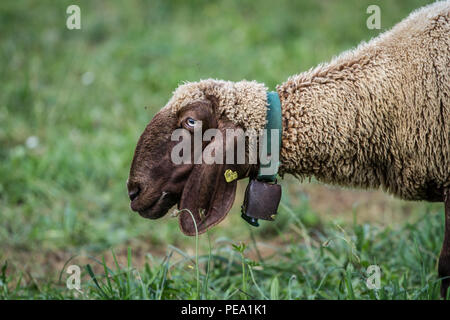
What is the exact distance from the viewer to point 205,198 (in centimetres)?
261

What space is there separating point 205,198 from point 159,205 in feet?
0.87

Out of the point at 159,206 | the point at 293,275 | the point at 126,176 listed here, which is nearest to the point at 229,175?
the point at 159,206

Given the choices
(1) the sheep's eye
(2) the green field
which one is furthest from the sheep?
(2) the green field

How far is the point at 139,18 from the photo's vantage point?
8.11 metres

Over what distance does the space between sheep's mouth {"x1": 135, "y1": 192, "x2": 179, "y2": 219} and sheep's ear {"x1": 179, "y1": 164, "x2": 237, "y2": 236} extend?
90 mm

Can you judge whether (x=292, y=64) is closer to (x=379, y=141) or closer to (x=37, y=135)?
(x=37, y=135)

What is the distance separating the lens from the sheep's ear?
2.56 metres

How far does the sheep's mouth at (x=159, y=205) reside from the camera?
2.67 meters

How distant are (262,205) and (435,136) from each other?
97 cm

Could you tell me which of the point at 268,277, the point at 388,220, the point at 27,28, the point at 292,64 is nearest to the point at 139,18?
the point at 27,28

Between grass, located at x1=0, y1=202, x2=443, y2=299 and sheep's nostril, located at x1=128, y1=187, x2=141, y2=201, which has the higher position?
sheep's nostril, located at x1=128, y1=187, x2=141, y2=201

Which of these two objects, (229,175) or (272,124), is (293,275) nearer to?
(229,175)

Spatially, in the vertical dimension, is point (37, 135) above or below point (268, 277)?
above

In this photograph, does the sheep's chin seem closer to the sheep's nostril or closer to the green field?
the sheep's nostril
